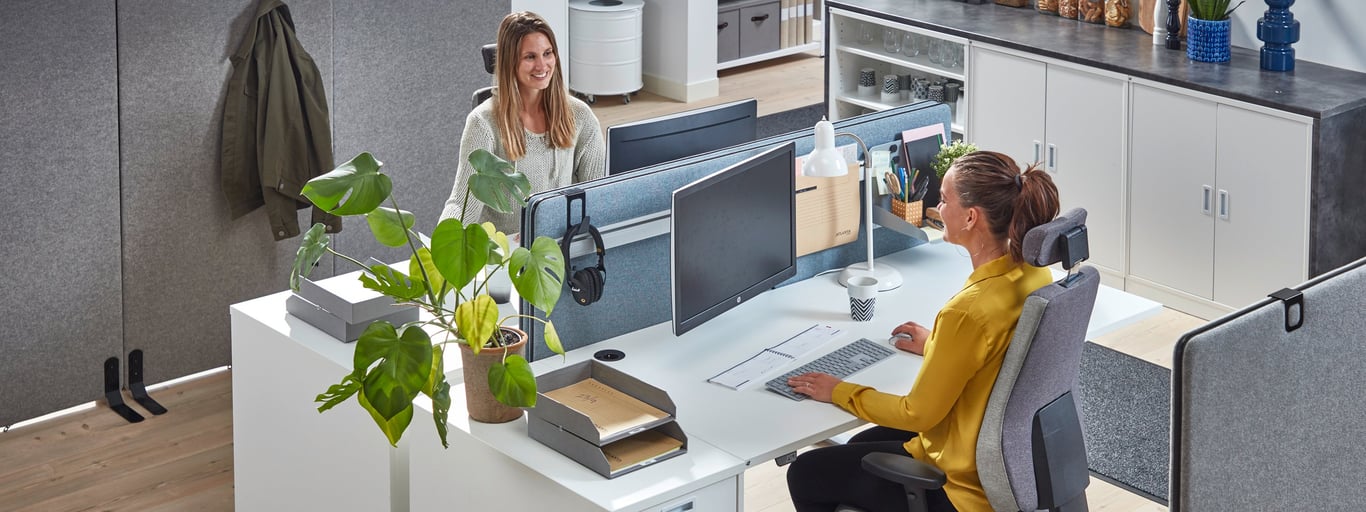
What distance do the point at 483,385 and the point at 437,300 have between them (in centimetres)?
19

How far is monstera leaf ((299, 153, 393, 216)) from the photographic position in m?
2.57

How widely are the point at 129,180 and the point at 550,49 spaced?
4.50ft

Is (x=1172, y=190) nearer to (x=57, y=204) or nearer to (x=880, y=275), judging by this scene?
(x=880, y=275)

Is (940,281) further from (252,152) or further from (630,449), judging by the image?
(252,152)

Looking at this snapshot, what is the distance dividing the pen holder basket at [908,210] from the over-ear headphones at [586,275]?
96 cm

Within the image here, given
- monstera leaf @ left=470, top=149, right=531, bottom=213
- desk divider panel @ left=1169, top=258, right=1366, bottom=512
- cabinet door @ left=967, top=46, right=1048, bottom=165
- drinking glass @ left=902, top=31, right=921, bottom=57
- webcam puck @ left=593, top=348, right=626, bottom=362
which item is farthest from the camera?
drinking glass @ left=902, top=31, right=921, bottom=57

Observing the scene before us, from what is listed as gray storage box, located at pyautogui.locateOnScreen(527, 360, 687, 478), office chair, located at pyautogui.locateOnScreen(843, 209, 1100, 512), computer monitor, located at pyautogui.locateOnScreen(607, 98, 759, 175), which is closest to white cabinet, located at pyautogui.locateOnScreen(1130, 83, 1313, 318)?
computer monitor, located at pyautogui.locateOnScreen(607, 98, 759, 175)

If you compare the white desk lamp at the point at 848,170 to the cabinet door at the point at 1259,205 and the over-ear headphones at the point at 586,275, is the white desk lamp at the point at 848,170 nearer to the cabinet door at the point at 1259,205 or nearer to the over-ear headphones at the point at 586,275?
the over-ear headphones at the point at 586,275

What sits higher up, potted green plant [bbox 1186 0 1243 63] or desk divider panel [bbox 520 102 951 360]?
potted green plant [bbox 1186 0 1243 63]

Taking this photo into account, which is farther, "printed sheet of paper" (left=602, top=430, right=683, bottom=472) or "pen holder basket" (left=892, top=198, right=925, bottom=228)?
"pen holder basket" (left=892, top=198, right=925, bottom=228)

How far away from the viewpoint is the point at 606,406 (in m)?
2.78

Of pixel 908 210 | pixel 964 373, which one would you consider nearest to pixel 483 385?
pixel 964 373

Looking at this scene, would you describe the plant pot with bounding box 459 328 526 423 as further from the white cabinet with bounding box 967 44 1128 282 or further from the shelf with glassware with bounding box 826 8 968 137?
the shelf with glassware with bounding box 826 8 968 137

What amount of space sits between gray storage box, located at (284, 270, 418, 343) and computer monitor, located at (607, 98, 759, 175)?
2.08 ft
